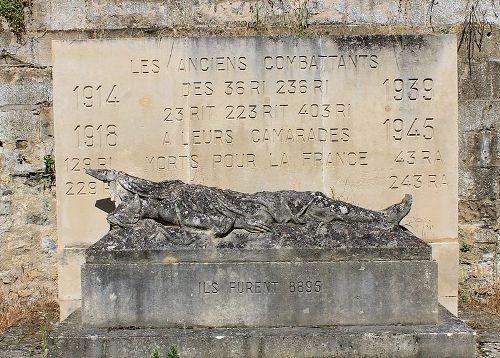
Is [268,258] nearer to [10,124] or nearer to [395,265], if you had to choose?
[395,265]

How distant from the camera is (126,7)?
7695 mm

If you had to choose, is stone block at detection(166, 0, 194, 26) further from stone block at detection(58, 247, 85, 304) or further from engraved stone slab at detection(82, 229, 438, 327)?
engraved stone slab at detection(82, 229, 438, 327)

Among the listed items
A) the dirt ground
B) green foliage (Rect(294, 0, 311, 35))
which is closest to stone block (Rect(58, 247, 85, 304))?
the dirt ground

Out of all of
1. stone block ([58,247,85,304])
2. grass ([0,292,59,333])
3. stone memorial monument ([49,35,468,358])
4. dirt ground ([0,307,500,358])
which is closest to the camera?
dirt ground ([0,307,500,358])

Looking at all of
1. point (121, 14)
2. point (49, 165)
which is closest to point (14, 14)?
point (121, 14)

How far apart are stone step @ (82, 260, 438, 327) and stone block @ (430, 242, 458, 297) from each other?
5.22 feet

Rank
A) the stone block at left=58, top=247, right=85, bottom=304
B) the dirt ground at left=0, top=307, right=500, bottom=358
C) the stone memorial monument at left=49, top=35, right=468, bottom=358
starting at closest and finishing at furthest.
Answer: the dirt ground at left=0, top=307, right=500, bottom=358 → the stone memorial monument at left=49, top=35, right=468, bottom=358 → the stone block at left=58, top=247, right=85, bottom=304

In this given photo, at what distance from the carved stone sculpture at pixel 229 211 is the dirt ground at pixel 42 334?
1.20m

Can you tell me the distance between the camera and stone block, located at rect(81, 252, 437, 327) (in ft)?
16.9

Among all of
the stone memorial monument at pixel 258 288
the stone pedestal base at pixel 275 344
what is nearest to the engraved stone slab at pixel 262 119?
the stone memorial monument at pixel 258 288

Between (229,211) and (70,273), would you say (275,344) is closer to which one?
(229,211)

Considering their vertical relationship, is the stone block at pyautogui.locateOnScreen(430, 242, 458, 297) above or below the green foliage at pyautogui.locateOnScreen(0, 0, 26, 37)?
below

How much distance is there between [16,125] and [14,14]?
3.87ft

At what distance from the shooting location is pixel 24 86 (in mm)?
7734
